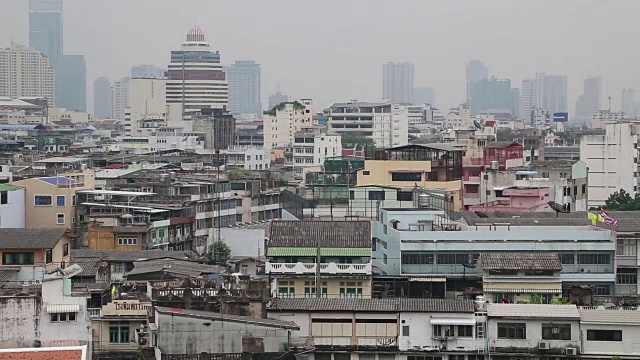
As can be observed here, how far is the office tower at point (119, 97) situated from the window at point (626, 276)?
512 feet

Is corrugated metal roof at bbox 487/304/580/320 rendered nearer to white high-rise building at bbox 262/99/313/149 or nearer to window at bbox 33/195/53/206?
window at bbox 33/195/53/206

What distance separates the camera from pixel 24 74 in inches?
6673

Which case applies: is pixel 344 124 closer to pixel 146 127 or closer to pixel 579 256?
pixel 146 127

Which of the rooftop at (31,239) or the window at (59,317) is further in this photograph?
the rooftop at (31,239)

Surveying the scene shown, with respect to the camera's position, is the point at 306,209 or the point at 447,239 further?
the point at 306,209

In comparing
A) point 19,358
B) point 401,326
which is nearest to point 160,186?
point 401,326

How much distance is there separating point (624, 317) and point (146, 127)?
86.0 meters

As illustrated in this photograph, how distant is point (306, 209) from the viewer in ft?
112

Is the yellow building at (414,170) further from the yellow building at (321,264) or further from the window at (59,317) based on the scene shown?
the window at (59,317)

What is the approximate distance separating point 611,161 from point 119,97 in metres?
141

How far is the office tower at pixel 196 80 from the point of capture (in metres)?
139

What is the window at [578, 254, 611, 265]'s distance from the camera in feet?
76.3

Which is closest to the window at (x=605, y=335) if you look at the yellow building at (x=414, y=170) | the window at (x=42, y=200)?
the window at (x=42, y=200)

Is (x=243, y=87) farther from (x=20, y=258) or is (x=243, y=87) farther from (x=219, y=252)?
(x=20, y=258)
